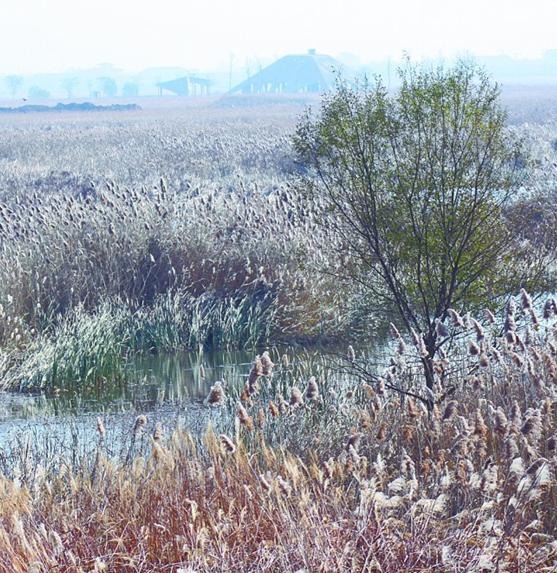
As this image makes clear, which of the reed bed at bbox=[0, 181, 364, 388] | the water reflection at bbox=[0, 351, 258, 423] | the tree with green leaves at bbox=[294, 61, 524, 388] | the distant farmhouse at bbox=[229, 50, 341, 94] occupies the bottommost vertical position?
the water reflection at bbox=[0, 351, 258, 423]

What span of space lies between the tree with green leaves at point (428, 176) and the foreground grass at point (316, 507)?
332cm

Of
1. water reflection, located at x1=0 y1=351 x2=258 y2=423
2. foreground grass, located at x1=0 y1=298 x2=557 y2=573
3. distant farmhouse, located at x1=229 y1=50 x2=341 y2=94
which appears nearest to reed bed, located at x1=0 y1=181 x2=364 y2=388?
water reflection, located at x1=0 y1=351 x2=258 y2=423

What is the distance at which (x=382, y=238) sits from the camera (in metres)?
11.4

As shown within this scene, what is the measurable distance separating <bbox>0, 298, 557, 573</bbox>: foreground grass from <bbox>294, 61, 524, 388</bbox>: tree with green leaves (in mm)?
3321

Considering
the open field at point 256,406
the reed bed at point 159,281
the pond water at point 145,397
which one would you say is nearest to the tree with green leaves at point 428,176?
the open field at point 256,406

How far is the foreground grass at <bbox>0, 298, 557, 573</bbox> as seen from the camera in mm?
5109

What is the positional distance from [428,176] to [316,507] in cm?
595

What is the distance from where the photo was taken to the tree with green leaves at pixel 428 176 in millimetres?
10844

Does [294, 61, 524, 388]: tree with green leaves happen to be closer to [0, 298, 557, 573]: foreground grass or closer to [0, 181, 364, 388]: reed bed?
[0, 181, 364, 388]: reed bed

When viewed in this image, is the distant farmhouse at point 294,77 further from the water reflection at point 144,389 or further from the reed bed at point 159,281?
the water reflection at point 144,389

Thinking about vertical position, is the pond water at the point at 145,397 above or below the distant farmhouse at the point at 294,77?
below

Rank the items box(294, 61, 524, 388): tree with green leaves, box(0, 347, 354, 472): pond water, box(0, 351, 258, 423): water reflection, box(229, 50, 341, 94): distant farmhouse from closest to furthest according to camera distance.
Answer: box(0, 347, 354, 472): pond water
box(294, 61, 524, 388): tree with green leaves
box(0, 351, 258, 423): water reflection
box(229, 50, 341, 94): distant farmhouse

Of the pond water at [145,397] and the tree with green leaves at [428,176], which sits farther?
the tree with green leaves at [428,176]

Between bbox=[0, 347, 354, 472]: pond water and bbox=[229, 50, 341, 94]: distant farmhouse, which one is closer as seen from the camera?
bbox=[0, 347, 354, 472]: pond water
